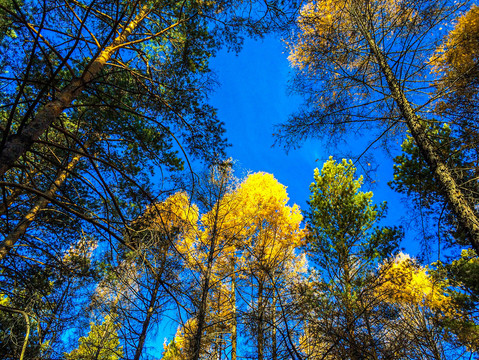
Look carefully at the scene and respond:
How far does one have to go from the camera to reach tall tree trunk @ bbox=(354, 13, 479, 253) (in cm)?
317

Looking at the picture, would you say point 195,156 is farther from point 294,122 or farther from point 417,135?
point 417,135

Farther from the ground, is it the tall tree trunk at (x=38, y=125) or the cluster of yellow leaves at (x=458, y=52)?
the cluster of yellow leaves at (x=458, y=52)

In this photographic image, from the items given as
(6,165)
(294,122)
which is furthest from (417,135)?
(6,165)

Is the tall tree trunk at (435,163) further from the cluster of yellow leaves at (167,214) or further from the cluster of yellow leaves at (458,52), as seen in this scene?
the cluster of yellow leaves at (167,214)

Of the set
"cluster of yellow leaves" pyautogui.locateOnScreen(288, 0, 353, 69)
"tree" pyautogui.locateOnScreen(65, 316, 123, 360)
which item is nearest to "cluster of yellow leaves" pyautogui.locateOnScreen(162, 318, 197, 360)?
"tree" pyautogui.locateOnScreen(65, 316, 123, 360)

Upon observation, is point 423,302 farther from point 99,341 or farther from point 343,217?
point 99,341

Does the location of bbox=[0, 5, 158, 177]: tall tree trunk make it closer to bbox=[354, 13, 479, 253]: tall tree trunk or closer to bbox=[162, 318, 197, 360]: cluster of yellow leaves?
bbox=[162, 318, 197, 360]: cluster of yellow leaves

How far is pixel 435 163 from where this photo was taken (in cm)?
371

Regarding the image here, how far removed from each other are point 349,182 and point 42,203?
26.8 feet

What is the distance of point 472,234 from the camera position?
308cm

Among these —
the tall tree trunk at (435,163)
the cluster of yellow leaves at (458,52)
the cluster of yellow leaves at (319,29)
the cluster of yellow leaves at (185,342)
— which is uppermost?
the cluster of yellow leaves at (319,29)

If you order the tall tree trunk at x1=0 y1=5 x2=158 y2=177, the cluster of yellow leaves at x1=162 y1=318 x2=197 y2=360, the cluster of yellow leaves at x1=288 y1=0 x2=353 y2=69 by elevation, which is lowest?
the cluster of yellow leaves at x1=162 y1=318 x2=197 y2=360

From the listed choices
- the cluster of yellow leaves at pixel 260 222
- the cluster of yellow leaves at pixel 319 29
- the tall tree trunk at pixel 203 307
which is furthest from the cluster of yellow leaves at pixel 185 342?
the cluster of yellow leaves at pixel 319 29

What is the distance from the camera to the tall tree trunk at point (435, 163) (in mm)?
3172
